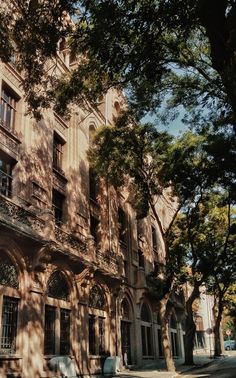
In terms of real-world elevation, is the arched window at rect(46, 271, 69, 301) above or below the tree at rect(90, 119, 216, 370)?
below

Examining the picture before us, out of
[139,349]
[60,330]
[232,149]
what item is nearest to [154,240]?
[139,349]

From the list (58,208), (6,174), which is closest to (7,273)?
(6,174)

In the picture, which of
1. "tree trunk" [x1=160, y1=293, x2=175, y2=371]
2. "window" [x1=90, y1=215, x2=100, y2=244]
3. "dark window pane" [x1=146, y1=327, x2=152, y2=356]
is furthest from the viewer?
"dark window pane" [x1=146, y1=327, x2=152, y2=356]

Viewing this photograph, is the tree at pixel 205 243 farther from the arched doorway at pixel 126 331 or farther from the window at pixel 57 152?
the window at pixel 57 152

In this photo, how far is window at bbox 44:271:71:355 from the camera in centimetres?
1944

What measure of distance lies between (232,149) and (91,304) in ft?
37.2

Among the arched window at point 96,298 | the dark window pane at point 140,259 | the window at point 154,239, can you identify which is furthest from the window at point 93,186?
the window at point 154,239

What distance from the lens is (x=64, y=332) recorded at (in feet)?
68.5

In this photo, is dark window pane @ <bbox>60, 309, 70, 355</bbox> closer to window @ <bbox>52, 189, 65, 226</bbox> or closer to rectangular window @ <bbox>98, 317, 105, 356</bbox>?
rectangular window @ <bbox>98, 317, 105, 356</bbox>

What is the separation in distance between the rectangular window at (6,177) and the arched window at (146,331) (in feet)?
54.6

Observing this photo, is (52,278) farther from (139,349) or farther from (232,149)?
(139,349)

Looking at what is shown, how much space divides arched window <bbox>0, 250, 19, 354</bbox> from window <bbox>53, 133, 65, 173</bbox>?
737cm

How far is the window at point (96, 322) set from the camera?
23734mm

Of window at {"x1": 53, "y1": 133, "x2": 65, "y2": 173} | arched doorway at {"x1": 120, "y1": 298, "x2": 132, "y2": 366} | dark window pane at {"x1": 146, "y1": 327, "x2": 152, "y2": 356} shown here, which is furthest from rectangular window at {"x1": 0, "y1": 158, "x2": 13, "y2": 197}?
dark window pane at {"x1": 146, "y1": 327, "x2": 152, "y2": 356}
